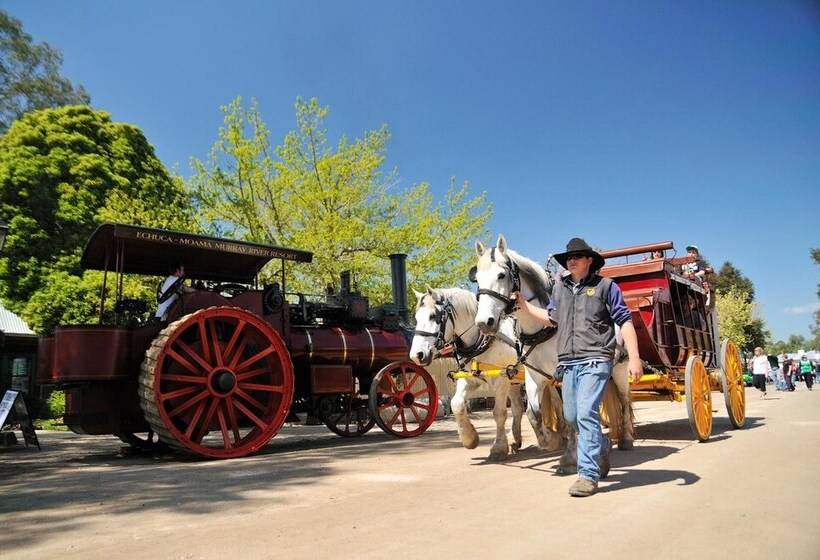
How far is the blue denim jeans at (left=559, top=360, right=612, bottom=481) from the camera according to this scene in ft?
13.0

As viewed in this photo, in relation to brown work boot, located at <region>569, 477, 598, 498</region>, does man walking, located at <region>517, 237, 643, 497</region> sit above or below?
above

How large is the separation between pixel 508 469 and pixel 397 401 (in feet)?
15.3

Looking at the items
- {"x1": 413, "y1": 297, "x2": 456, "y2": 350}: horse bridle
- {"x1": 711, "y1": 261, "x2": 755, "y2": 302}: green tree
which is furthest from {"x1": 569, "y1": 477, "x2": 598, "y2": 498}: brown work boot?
{"x1": 711, "y1": 261, "x2": 755, "y2": 302}: green tree

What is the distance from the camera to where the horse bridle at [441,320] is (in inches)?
228

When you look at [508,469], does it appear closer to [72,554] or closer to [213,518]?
[213,518]

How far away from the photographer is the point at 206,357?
289 inches

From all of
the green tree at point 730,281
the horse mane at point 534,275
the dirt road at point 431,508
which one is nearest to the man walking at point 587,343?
the dirt road at point 431,508

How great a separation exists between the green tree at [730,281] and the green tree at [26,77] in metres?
61.8

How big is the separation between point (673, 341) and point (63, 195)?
20732 millimetres

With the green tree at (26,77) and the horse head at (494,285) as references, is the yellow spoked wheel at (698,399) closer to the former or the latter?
the horse head at (494,285)

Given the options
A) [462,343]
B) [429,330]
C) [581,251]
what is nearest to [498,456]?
[462,343]

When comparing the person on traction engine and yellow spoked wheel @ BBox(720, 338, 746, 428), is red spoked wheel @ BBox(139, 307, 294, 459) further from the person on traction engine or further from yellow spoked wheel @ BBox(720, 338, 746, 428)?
yellow spoked wheel @ BBox(720, 338, 746, 428)

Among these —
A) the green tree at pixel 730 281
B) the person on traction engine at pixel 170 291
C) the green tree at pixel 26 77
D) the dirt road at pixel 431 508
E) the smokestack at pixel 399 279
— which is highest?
the green tree at pixel 26 77

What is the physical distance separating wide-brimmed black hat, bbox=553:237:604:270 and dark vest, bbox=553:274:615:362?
0.13 m
